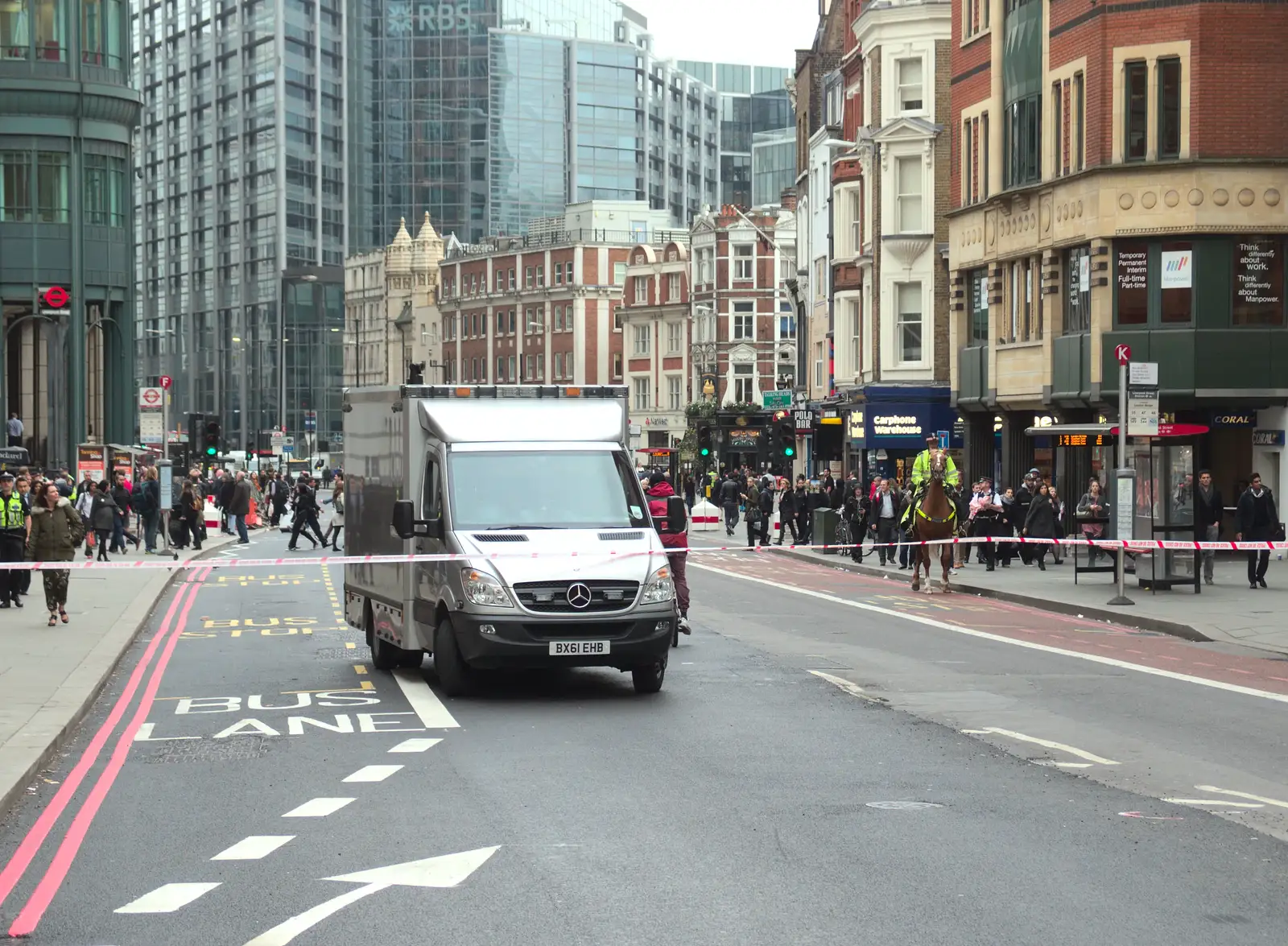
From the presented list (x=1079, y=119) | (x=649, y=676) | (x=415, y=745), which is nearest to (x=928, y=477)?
(x=1079, y=119)

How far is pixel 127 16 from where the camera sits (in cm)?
6194

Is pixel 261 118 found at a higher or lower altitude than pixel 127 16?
higher

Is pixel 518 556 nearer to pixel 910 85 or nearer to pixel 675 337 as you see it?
pixel 910 85

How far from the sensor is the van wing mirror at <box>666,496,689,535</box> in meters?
18.0

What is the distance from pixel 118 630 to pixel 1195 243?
23.4 meters

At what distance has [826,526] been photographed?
1674 inches

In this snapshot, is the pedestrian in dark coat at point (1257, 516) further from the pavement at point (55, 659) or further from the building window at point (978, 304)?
the pavement at point (55, 659)

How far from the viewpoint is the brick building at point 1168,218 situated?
36781mm

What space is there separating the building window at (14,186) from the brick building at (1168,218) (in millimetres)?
32544

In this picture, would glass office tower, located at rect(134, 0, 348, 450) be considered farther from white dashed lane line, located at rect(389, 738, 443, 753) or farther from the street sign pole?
white dashed lane line, located at rect(389, 738, 443, 753)

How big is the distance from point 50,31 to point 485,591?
49348mm

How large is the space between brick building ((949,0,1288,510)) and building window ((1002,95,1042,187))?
0.46 feet

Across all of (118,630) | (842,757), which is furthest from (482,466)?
(118,630)

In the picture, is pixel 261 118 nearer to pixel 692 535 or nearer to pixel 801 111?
pixel 801 111
